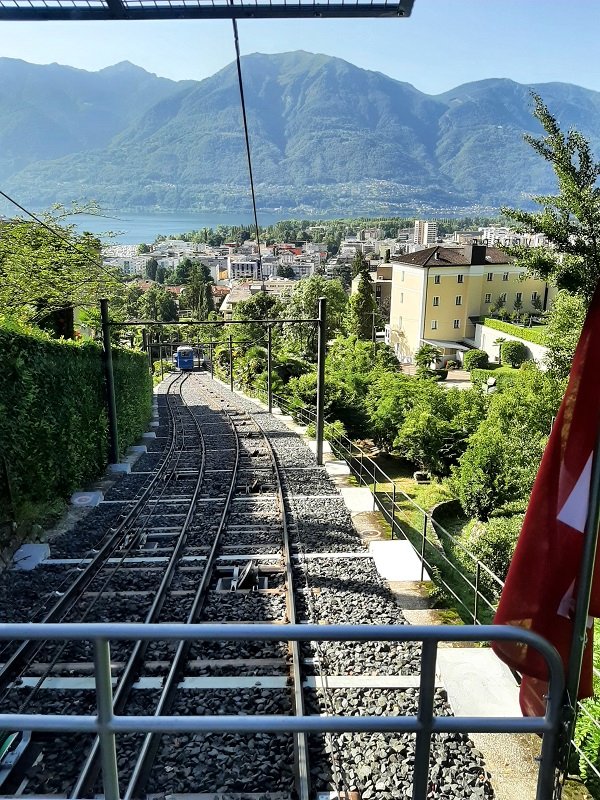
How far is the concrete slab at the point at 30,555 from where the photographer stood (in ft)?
23.9

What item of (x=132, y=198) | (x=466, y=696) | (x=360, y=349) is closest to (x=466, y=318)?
(x=360, y=349)

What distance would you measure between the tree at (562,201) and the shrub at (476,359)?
38025mm

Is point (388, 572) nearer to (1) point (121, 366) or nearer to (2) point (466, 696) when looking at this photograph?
(2) point (466, 696)

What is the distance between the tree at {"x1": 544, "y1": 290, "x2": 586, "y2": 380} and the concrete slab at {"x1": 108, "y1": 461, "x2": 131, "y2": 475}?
9709mm

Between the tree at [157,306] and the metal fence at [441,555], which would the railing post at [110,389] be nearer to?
the metal fence at [441,555]

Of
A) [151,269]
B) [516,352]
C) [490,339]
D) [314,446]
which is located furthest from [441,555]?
[151,269]

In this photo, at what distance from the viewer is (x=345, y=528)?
29.5 feet

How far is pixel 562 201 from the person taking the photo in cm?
770

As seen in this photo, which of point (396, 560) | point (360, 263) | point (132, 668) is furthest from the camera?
point (360, 263)

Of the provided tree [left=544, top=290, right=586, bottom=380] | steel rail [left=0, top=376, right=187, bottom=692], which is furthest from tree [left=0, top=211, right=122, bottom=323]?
tree [left=544, top=290, right=586, bottom=380]

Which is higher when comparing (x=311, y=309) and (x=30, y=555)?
(x=30, y=555)

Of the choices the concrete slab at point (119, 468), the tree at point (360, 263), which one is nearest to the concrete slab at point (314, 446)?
the concrete slab at point (119, 468)

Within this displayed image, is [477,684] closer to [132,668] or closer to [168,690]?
[168,690]

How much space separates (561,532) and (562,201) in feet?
22.4
